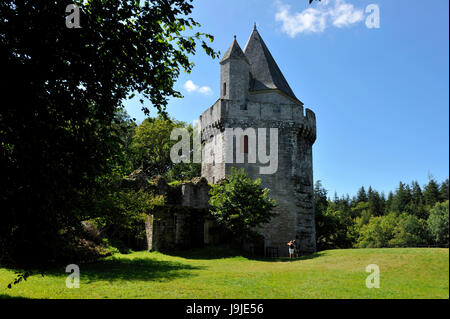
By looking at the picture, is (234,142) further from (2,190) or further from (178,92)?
(2,190)

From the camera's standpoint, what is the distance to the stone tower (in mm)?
27172

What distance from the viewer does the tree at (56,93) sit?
6812 mm

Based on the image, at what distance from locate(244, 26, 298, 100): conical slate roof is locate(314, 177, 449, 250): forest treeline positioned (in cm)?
1395

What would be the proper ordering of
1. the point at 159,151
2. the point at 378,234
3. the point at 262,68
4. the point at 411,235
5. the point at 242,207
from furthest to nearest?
1. the point at 378,234
2. the point at 411,235
3. the point at 159,151
4. the point at 262,68
5. the point at 242,207

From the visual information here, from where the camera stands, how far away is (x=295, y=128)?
29.0 meters

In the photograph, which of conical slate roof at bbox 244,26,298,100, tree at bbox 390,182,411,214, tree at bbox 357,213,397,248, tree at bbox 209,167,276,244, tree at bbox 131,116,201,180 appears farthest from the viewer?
tree at bbox 390,182,411,214

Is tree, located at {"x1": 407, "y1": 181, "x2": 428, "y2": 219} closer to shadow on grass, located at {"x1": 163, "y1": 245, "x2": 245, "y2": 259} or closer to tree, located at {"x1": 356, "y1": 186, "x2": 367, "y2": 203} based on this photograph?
tree, located at {"x1": 356, "y1": 186, "x2": 367, "y2": 203}

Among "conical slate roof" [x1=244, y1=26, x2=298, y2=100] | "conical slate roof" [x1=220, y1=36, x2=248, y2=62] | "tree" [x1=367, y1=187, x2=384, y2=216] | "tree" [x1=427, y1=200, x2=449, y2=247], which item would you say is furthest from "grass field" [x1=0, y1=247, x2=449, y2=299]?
"tree" [x1=367, y1=187, x2=384, y2=216]

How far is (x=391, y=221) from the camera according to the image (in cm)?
5891

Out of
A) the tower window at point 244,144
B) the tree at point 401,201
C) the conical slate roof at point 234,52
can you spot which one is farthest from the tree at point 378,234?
the conical slate roof at point 234,52

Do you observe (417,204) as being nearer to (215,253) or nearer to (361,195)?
(361,195)

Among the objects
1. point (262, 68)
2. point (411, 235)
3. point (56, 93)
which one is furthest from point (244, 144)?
point (411, 235)

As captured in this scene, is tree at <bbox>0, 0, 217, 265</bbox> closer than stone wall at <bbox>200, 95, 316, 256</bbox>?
Yes

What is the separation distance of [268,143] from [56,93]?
22.0m
